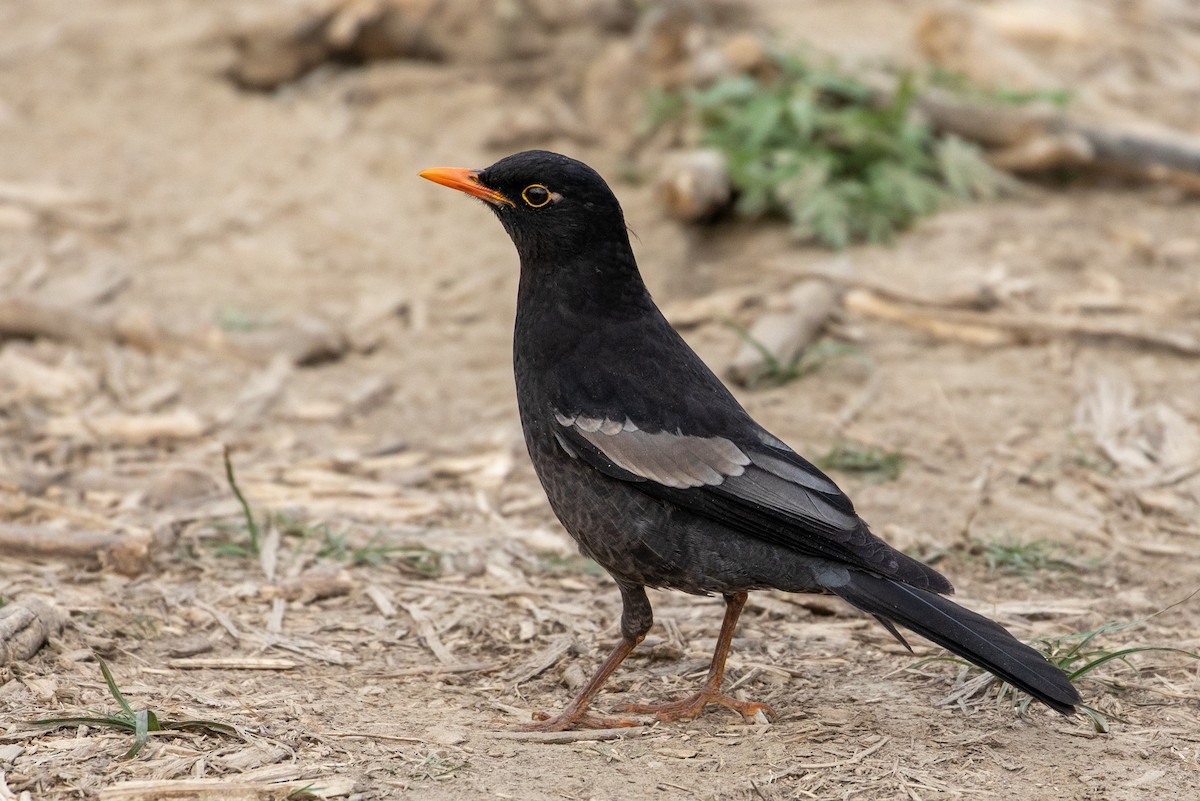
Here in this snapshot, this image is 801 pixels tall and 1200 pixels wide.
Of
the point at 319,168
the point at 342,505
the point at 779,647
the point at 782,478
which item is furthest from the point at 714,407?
the point at 319,168

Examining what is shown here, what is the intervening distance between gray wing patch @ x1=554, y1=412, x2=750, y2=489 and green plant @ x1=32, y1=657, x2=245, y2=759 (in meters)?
1.57

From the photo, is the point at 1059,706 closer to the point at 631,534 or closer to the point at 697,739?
the point at 697,739

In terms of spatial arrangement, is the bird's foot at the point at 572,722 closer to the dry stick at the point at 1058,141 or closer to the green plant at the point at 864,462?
the green plant at the point at 864,462

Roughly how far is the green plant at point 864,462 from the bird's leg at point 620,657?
209 cm

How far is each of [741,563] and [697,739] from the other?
630 millimetres

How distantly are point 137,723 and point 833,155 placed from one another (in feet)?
22.0

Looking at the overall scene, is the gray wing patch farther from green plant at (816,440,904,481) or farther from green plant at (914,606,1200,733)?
green plant at (816,440,904,481)

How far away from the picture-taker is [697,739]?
4.47 meters

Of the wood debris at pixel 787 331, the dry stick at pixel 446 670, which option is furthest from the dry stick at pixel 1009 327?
the dry stick at pixel 446 670

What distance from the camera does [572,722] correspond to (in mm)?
4578

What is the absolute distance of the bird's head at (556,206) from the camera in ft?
16.3

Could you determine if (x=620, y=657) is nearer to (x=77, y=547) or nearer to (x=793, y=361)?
(x=77, y=547)

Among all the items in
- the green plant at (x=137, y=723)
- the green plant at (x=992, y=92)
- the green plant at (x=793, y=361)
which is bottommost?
the green plant at (x=137, y=723)

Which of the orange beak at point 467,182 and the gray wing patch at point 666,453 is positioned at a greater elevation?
the orange beak at point 467,182
